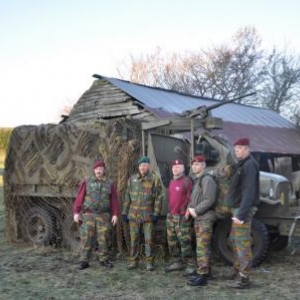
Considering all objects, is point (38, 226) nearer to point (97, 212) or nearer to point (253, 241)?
point (97, 212)

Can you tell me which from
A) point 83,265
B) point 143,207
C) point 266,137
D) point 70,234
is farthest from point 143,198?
point 266,137

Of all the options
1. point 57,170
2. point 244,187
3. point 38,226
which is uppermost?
point 57,170

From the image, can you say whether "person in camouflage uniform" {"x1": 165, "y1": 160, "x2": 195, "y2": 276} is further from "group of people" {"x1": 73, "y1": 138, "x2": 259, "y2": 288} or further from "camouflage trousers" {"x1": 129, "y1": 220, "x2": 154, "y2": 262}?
"camouflage trousers" {"x1": 129, "y1": 220, "x2": 154, "y2": 262}

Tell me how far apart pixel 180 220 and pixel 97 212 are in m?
1.30

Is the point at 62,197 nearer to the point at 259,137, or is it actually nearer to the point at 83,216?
the point at 83,216

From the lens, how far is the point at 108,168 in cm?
835

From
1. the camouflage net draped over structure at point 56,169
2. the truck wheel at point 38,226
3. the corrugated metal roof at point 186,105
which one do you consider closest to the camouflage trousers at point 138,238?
the camouflage net draped over structure at point 56,169

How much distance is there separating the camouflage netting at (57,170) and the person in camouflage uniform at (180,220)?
1.13 metres

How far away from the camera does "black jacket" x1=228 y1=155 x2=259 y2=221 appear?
5934mm

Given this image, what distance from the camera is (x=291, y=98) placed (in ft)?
121

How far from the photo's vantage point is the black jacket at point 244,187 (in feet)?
19.5

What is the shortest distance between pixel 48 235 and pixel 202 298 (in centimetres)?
425

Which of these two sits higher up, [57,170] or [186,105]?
[186,105]

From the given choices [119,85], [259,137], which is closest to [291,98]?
[259,137]
